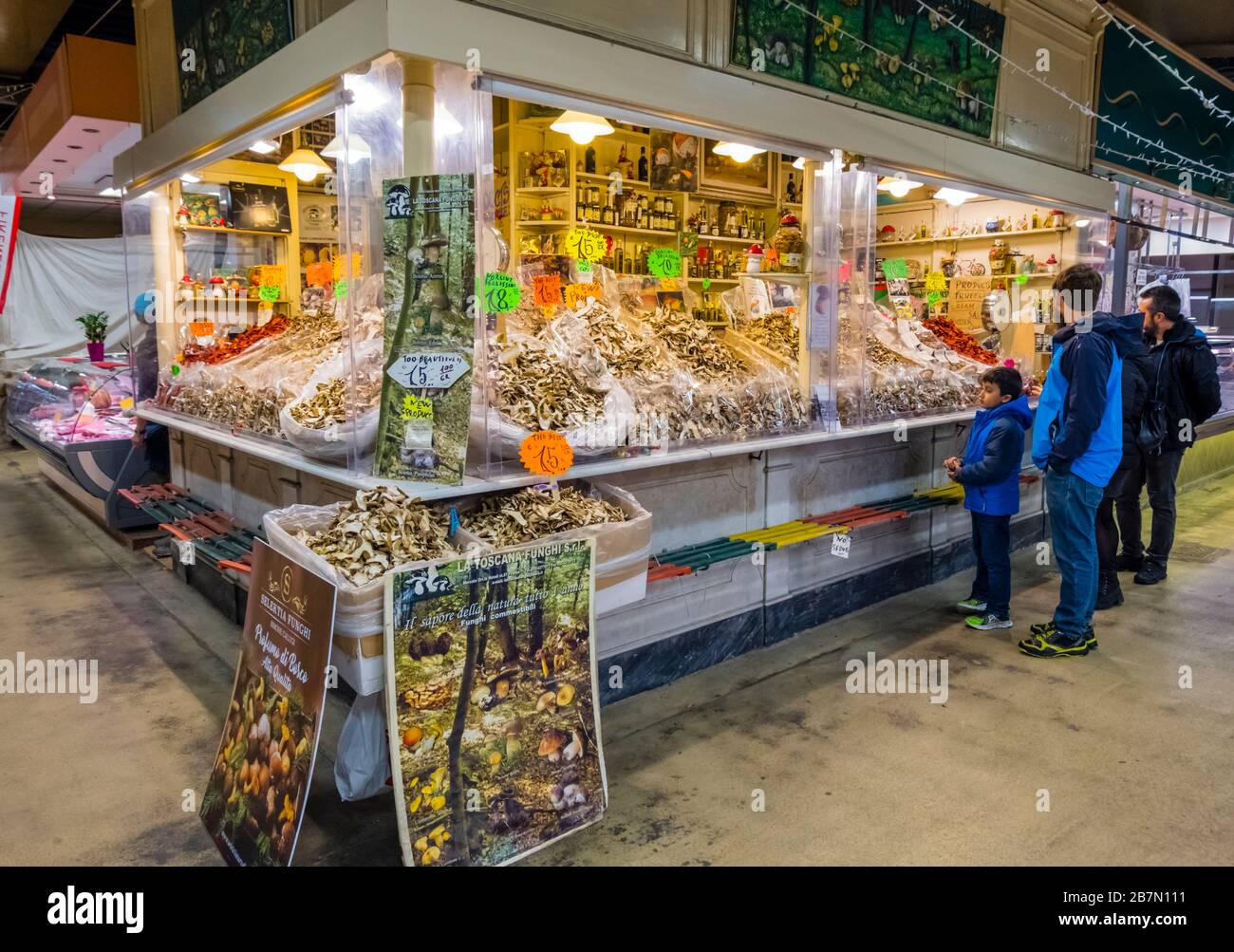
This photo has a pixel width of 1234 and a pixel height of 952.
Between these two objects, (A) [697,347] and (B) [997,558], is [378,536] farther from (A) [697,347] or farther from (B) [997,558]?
(B) [997,558]

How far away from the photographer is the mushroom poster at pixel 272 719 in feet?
7.56

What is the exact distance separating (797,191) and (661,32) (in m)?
5.51

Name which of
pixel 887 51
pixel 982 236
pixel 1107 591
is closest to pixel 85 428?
pixel 887 51

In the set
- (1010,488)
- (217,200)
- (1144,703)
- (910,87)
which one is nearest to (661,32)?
(910,87)

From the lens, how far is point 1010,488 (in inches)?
175

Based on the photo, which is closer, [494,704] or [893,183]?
[494,704]

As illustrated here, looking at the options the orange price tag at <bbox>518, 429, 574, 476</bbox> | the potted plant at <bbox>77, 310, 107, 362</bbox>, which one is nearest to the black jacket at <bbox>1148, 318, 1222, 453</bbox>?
the orange price tag at <bbox>518, 429, 574, 476</bbox>

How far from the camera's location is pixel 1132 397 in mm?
4906

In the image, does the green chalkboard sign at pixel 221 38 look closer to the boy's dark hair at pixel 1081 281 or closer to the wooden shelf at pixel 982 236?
the boy's dark hair at pixel 1081 281

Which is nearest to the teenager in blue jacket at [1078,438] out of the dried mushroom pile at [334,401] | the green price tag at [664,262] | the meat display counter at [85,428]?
the green price tag at [664,262]

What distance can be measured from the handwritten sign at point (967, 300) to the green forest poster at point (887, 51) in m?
2.65

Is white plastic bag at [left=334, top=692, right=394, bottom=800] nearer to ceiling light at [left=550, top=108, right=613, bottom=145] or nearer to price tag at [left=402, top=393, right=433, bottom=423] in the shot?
price tag at [left=402, top=393, right=433, bottom=423]

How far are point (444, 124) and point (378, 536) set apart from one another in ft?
4.38

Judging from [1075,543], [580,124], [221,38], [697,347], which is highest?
[221,38]
